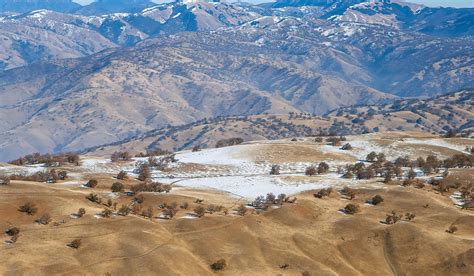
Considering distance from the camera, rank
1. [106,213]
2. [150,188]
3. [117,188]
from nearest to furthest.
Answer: [106,213] < [117,188] < [150,188]

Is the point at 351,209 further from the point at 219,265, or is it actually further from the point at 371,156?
the point at 371,156

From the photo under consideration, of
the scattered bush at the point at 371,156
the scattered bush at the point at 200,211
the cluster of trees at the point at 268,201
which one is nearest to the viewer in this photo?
the scattered bush at the point at 200,211

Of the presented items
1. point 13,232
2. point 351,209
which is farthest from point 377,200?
point 13,232

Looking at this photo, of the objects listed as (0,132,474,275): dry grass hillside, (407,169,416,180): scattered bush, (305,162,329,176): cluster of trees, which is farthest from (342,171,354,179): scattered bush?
(407,169,416,180): scattered bush

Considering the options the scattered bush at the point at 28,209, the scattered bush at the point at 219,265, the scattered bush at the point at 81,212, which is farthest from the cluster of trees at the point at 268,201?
the scattered bush at the point at 28,209

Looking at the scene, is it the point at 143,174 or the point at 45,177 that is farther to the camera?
the point at 143,174

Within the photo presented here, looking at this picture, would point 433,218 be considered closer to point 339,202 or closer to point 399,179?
point 339,202

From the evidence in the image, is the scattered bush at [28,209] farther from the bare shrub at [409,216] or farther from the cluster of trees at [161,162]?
the cluster of trees at [161,162]
